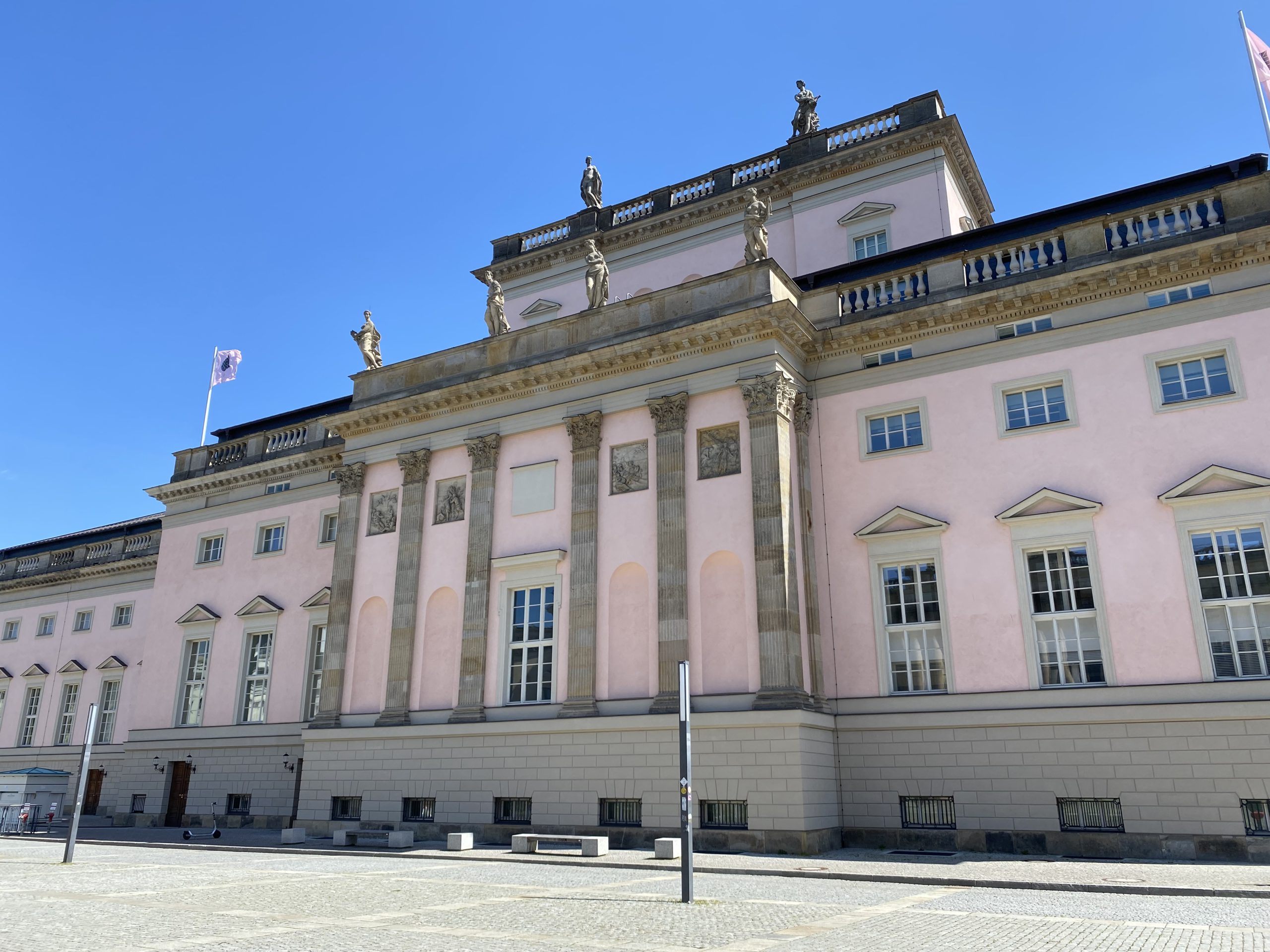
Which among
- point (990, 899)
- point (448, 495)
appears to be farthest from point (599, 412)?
point (990, 899)

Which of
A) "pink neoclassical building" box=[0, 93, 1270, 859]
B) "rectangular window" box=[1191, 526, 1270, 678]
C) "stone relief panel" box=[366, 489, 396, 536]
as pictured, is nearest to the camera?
"rectangular window" box=[1191, 526, 1270, 678]

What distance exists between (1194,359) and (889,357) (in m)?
7.14

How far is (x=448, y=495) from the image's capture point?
29984mm

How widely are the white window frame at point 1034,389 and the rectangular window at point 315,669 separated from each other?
22215 millimetres

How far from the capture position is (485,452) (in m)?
29.4

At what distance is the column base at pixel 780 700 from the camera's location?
22391mm

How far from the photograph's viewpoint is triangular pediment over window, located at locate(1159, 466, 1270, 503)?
20.6 metres

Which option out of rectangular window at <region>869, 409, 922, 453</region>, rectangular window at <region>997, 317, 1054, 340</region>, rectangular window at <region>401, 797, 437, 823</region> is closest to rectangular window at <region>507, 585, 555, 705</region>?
rectangular window at <region>401, 797, 437, 823</region>

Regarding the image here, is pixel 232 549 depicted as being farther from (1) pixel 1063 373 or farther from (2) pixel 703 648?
(1) pixel 1063 373

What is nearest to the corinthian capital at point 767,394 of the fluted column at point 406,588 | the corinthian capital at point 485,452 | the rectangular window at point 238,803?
the corinthian capital at point 485,452

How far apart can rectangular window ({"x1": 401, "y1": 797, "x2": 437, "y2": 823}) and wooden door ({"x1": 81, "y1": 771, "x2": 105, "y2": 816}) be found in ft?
75.1

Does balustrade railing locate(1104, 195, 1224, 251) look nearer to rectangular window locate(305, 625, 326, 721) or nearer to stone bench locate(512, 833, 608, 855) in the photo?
stone bench locate(512, 833, 608, 855)

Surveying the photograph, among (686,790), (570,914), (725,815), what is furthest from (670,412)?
(570,914)

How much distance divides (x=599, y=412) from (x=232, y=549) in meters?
18.0
